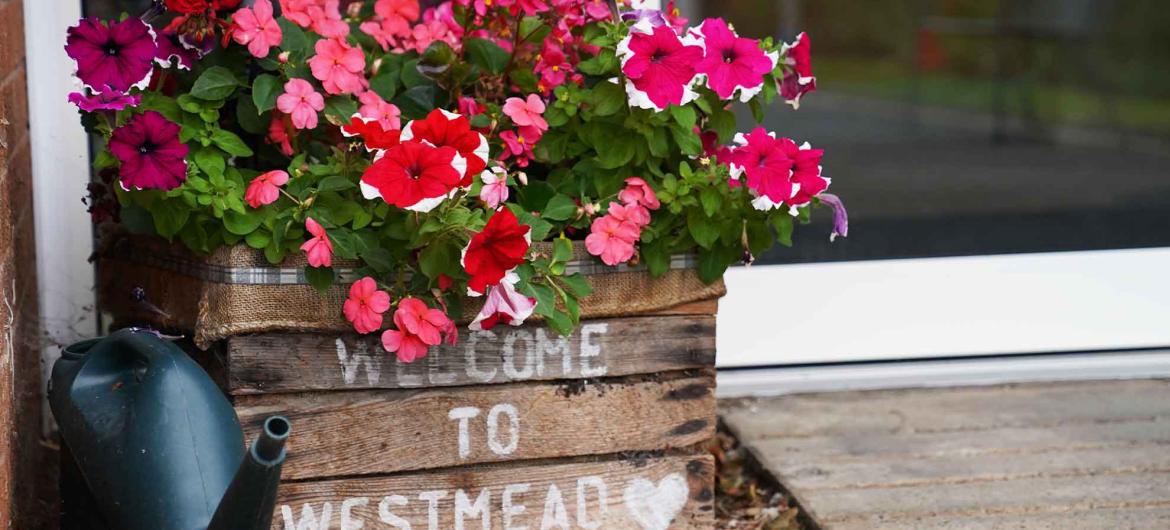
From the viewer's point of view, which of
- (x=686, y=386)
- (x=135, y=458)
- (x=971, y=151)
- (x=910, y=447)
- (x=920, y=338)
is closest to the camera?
(x=135, y=458)

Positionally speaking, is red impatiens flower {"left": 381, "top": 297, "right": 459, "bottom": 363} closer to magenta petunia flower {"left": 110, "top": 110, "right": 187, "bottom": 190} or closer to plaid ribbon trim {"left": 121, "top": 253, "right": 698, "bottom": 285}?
plaid ribbon trim {"left": 121, "top": 253, "right": 698, "bottom": 285}

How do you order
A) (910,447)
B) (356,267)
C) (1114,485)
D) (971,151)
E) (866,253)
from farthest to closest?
1. (971,151)
2. (866,253)
3. (910,447)
4. (1114,485)
5. (356,267)

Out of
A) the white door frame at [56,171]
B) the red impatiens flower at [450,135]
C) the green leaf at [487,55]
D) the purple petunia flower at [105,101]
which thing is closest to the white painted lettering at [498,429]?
the red impatiens flower at [450,135]

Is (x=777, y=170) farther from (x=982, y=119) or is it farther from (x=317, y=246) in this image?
(x=982, y=119)

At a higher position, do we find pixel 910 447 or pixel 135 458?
pixel 135 458

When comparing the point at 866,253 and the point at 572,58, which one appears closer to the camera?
the point at 572,58

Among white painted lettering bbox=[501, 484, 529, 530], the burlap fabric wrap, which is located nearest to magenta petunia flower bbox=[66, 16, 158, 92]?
the burlap fabric wrap

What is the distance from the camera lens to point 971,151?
5176 mm

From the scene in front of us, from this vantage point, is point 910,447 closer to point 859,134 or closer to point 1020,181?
point 1020,181

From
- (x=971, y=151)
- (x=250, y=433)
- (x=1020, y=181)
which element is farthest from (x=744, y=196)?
(x=971, y=151)

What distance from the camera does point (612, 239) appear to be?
153 centimetres

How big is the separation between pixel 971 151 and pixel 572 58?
3.82 metres

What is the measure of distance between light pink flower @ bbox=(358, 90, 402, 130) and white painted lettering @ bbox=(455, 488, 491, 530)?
47cm

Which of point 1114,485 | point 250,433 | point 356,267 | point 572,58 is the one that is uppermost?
point 572,58
